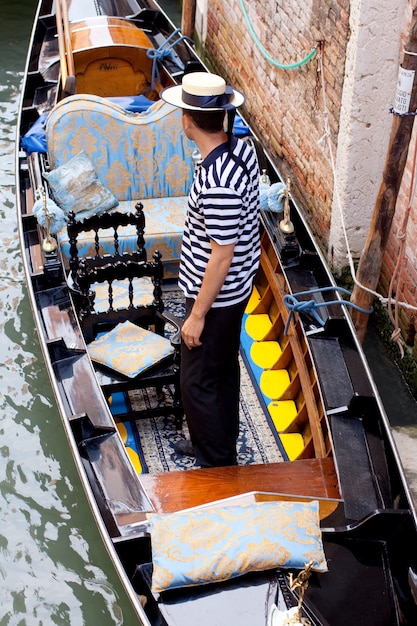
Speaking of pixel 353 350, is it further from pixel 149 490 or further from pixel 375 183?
pixel 375 183

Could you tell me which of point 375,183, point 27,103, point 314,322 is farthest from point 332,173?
point 27,103

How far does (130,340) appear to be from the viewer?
10.0ft

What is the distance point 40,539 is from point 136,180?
5.57 feet

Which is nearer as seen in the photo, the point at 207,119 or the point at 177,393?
the point at 207,119

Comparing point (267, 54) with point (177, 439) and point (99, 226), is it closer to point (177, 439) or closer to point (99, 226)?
point (99, 226)

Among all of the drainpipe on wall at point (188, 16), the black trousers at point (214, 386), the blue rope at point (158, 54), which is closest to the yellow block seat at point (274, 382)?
the black trousers at point (214, 386)

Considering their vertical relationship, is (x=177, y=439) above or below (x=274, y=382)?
below

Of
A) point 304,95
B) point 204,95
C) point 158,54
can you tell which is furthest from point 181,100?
point 158,54

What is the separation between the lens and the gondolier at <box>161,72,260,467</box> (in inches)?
86.7

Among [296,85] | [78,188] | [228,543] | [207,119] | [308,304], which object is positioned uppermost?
[207,119]

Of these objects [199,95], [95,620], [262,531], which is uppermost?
[199,95]

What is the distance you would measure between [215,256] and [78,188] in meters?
1.60

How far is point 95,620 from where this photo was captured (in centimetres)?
280

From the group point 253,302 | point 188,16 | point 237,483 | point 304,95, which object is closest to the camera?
point 237,483
